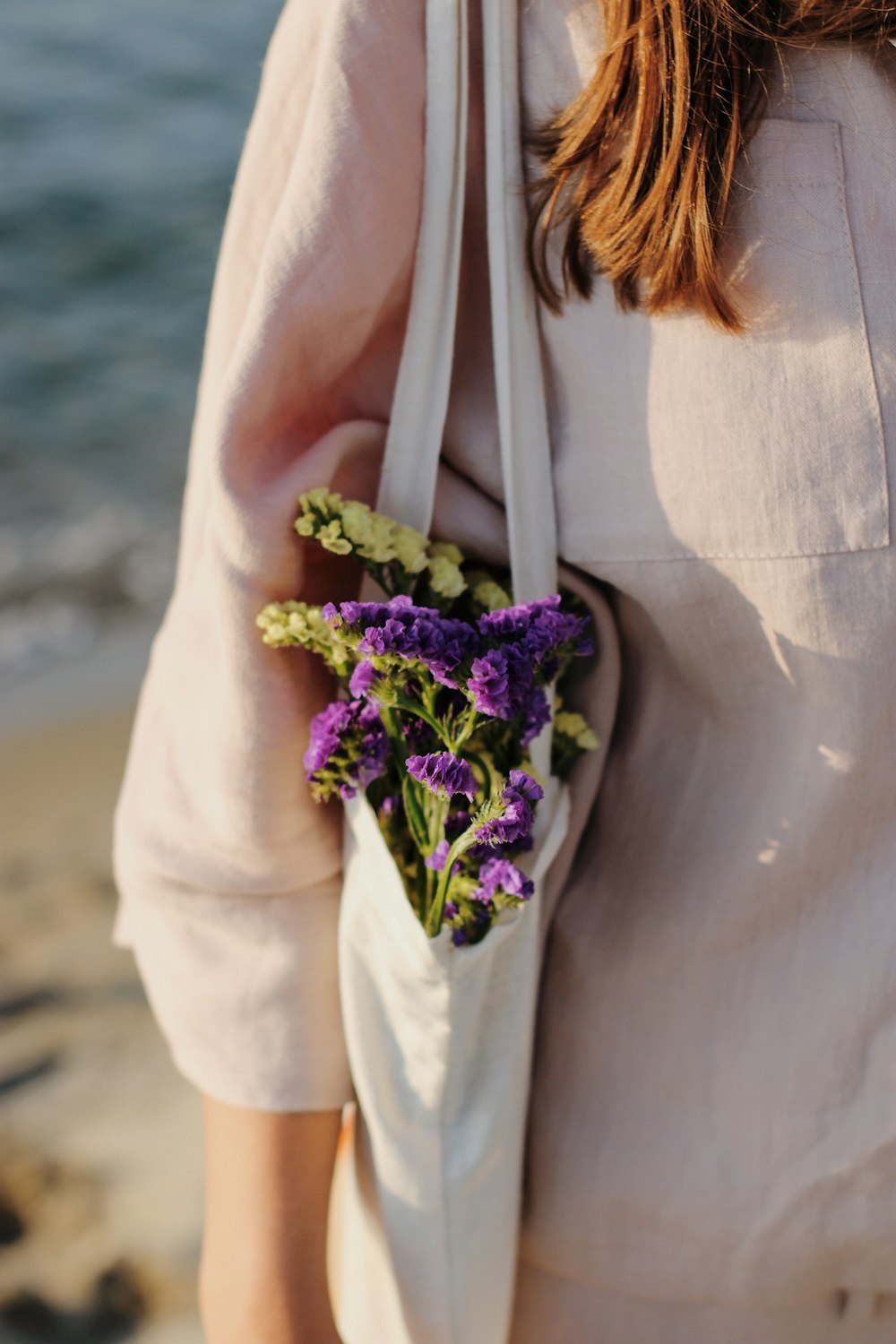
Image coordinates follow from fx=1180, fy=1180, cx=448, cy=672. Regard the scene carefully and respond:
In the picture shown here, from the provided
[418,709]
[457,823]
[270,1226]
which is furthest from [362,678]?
[270,1226]

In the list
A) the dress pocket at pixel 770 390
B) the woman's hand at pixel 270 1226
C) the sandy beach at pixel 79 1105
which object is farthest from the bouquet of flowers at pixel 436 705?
the sandy beach at pixel 79 1105

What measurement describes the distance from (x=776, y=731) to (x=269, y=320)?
47 centimetres

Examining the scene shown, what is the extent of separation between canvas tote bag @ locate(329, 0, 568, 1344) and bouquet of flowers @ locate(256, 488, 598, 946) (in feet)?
0.10

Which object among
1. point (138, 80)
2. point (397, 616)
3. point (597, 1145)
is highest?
point (138, 80)

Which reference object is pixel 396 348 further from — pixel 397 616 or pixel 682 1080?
pixel 682 1080

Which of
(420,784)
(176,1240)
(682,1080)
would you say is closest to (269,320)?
(420,784)

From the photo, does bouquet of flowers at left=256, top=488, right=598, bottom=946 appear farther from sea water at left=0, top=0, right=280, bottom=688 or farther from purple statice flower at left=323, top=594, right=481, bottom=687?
sea water at left=0, top=0, right=280, bottom=688

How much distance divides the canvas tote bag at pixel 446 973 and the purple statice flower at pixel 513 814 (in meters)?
0.15

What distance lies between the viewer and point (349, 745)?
0.83 m

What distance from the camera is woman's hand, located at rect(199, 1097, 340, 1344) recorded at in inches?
37.4

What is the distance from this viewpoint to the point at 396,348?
0.86 metres

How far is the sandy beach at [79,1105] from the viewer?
6.72 ft

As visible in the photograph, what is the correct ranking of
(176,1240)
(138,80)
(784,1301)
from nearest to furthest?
(784,1301)
(176,1240)
(138,80)

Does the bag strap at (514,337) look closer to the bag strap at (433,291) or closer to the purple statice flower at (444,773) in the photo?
the bag strap at (433,291)
